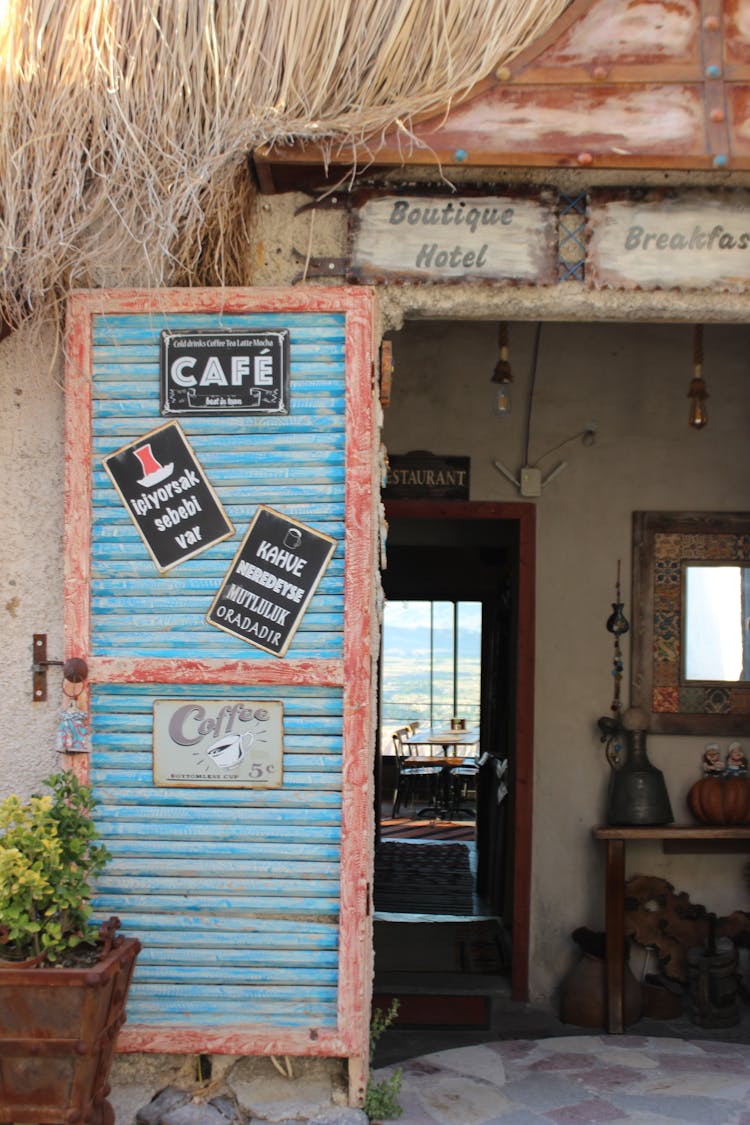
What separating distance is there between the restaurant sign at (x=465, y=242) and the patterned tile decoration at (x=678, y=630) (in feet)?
9.27

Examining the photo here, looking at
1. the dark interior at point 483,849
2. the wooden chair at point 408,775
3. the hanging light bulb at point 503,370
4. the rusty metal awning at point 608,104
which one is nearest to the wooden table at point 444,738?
the wooden chair at point 408,775

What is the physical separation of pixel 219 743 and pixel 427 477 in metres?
2.98

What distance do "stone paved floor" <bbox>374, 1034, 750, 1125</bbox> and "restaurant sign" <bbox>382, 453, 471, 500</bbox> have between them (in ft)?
8.98

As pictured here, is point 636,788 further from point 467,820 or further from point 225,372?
point 467,820

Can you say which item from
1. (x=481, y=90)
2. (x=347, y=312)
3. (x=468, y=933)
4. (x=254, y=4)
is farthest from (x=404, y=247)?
(x=468, y=933)

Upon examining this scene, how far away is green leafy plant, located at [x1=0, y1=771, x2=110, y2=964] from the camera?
331cm

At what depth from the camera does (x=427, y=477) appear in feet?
21.1

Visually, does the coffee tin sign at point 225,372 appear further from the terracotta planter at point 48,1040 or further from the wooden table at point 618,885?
the wooden table at point 618,885

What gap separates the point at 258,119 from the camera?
3646 mm

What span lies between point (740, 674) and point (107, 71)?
4317 mm

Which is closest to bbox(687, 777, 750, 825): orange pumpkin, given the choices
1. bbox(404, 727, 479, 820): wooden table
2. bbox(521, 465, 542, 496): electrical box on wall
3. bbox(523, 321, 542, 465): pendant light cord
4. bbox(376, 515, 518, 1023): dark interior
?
bbox(376, 515, 518, 1023): dark interior

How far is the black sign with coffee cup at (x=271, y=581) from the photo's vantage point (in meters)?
3.73

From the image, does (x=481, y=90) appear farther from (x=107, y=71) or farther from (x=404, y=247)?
(x=107, y=71)

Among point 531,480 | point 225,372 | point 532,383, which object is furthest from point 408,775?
point 225,372
